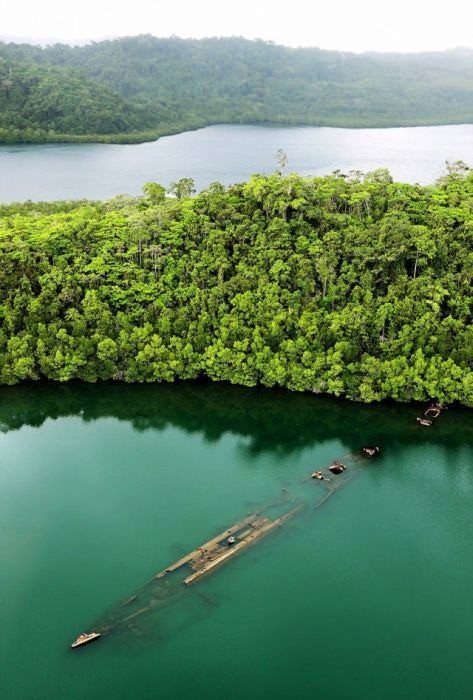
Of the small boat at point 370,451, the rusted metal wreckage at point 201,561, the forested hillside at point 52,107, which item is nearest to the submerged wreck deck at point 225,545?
the rusted metal wreckage at point 201,561

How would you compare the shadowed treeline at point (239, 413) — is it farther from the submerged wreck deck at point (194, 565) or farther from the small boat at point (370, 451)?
the submerged wreck deck at point (194, 565)

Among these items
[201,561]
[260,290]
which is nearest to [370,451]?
[201,561]

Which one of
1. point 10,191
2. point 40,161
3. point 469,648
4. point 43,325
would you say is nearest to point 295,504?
point 469,648

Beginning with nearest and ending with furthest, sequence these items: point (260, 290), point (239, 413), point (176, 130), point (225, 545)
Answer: point (225, 545)
point (239, 413)
point (260, 290)
point (176, 130)

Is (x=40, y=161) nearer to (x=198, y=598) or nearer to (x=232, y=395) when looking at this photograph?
(x=232, y=395)

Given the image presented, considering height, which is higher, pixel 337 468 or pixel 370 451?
pixel 370 451

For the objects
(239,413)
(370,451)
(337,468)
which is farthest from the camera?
(239,413)

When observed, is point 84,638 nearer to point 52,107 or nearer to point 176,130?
point 52,107
